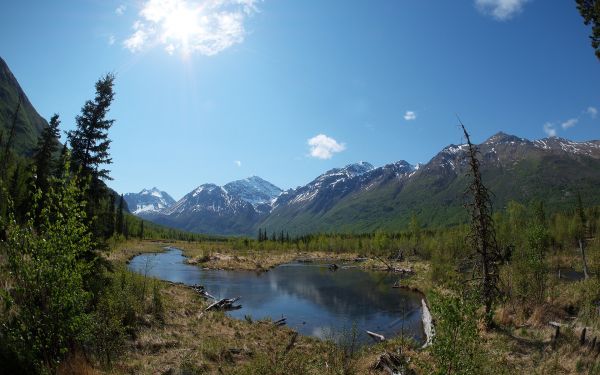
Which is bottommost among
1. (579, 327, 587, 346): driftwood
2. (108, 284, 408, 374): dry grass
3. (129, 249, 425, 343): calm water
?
(129, 249, 425, 343): calm water

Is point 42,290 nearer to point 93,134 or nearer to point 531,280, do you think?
point 93,134

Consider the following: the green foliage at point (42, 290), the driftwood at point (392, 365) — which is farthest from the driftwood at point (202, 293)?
the green foliage at point (42, 290)

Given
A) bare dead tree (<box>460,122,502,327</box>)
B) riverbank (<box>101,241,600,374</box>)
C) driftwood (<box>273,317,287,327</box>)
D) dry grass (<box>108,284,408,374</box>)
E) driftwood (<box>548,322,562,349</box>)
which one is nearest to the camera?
dry grass (<box>108,284,408,374</box>)

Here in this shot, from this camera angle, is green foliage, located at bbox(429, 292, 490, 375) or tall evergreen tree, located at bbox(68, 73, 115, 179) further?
tall evergreen tree, located at bbox(68, 73, 115, 179)

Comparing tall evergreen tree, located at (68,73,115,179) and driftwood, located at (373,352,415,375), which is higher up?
tall evergreen tree, located at (68,73,115,179)

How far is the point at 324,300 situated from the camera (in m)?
50.3

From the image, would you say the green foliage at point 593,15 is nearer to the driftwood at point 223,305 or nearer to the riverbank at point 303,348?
the riverbank at point 303,348

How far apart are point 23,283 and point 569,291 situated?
42440 mm

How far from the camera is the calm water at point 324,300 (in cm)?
3569

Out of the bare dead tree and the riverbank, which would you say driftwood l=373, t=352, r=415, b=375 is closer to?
the riverbank

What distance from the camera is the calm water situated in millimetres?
35688

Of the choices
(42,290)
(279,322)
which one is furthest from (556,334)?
(42,290)

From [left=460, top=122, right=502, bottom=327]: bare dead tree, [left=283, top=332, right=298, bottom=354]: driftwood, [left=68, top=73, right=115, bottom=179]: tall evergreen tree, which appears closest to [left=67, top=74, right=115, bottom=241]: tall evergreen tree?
[left=68, top=73, right=115, bottom=179]: tall evergreen tree

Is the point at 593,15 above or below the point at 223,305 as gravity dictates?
above
